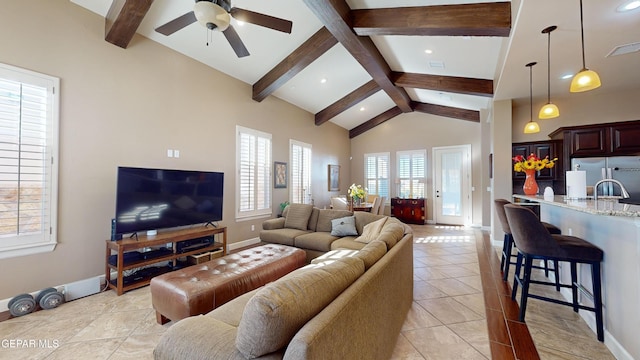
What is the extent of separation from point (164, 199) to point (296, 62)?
3118mm

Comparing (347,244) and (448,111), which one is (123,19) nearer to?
(347,244)

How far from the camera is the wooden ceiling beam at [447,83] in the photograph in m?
5.07

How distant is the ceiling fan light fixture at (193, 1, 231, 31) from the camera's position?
7.22ft

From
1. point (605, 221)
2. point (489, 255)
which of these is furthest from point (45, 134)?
point (489, 255)

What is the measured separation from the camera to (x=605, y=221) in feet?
6.88

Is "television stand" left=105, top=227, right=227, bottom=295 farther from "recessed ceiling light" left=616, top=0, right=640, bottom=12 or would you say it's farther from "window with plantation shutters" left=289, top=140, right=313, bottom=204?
"recessed ceiling light" left=616, top=0, right=640, bottom=12

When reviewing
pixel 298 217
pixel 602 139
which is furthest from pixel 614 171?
pixel 298 217

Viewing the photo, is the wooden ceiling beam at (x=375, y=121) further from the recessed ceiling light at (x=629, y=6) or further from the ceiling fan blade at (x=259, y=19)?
the ceiling fan blade at (x=259, y=19)

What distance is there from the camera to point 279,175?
630 centimetres

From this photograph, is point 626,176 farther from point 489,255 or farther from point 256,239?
point 256,239

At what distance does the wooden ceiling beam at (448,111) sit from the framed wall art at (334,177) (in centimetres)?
321

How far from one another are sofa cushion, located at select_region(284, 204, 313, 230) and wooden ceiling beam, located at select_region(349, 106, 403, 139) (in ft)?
18.0

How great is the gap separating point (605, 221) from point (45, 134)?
5416 mm

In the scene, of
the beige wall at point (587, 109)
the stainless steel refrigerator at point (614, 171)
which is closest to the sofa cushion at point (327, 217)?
the stainless steel refrigerator at point (614, 171)
